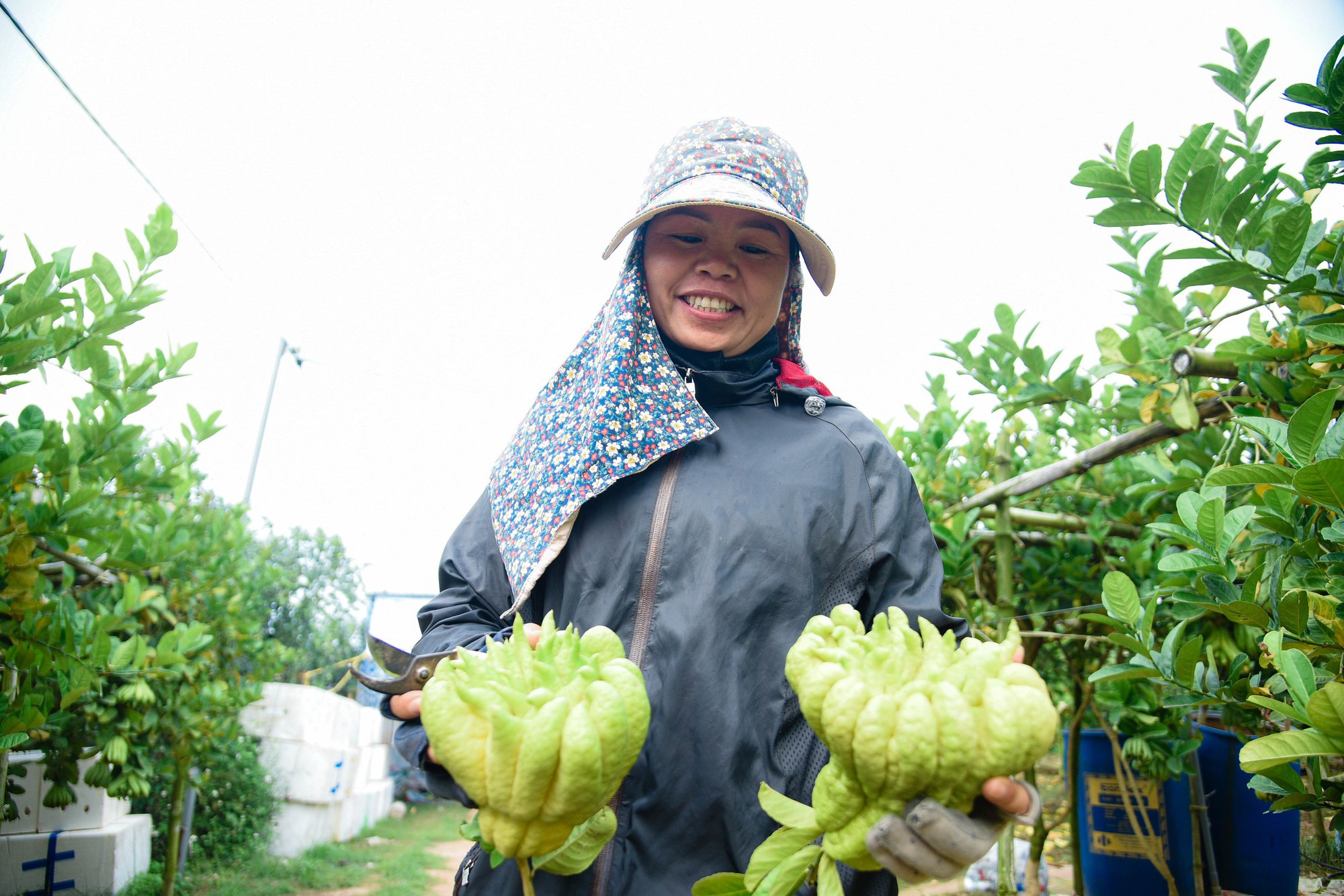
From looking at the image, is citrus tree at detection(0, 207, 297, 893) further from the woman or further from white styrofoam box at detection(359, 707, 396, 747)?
white styrofoam box at detection(359, 707, 396, 747)

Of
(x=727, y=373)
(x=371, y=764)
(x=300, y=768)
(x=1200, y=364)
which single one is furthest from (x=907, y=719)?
(x=371, y=764)

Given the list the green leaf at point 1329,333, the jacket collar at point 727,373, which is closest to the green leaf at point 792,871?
the jacket collar at point 727,373

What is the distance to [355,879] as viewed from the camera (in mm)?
6805

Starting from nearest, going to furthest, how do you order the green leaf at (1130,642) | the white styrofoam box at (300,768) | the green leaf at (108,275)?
1. the green leaf at (1130,642)
2. the green leaf at (108,275)
3. the white styrofoam box at (300,768)

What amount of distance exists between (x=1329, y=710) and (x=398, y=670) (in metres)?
1.29

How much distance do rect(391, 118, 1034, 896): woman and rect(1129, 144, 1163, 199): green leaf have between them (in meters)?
0.63

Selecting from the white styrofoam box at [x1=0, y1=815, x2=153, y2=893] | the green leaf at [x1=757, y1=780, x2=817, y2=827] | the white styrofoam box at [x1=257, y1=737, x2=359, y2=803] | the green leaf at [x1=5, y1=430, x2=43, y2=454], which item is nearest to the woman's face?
the green leaf at [x1=757, y1=780, x2=817, y2=827]

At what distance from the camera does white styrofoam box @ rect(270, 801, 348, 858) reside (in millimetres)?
7457

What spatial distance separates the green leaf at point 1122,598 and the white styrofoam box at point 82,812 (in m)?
5.47

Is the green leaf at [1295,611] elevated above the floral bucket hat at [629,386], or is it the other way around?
the floral bucket hat at [629,386]

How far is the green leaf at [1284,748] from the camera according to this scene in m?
0.96

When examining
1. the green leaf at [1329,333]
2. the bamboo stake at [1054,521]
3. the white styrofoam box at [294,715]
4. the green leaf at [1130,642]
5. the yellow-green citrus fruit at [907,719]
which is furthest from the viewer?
the white styrofoam box at [294,715]

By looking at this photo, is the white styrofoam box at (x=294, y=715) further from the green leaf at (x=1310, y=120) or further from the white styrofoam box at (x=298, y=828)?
the green leaf at (x=1310, y=120)

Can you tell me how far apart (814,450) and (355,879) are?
7307 mm
